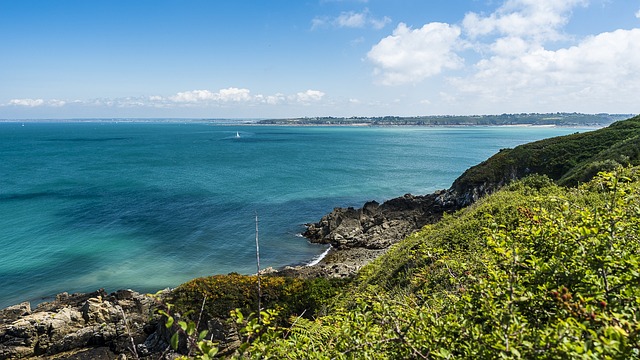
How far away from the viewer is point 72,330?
2194 cm

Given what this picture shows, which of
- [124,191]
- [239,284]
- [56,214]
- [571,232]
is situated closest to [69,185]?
[124,191]

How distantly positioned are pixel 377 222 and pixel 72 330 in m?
32.3

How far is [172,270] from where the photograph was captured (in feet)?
111

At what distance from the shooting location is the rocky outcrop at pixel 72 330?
67.0 ft

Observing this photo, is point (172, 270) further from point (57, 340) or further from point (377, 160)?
point (377, 160)

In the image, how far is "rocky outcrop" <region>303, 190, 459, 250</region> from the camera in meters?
42.0

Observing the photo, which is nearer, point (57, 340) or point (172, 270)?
point (57, 340)

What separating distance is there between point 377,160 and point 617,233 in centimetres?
10304

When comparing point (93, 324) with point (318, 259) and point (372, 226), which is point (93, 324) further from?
point (372, 226)

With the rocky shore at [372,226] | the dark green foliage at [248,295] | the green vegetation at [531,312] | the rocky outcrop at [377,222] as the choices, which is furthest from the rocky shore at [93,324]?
the green vegetation at [531,312]

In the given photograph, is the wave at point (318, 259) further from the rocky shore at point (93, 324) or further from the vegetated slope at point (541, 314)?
the vegetated slope at point (541, 314)

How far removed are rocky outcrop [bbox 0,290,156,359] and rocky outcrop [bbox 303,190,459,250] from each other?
2243 centimetres

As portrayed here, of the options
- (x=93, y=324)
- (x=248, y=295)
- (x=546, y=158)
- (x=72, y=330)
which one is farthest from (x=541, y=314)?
(x=546, y=158)

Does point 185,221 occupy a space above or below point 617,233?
below
